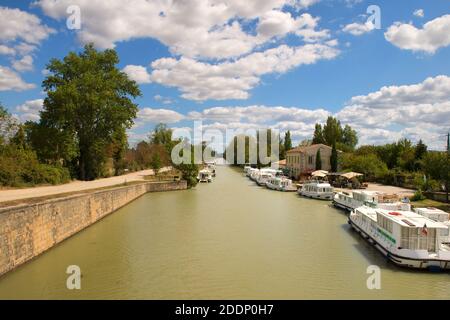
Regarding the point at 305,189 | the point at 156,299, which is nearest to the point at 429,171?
the point at 305,189

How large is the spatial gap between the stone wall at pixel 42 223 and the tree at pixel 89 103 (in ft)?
44.0

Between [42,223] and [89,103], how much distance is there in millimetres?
22721

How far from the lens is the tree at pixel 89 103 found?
37.5 meters

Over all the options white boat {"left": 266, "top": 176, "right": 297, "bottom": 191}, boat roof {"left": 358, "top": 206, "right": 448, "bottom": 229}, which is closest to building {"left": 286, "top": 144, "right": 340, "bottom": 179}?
white boat {"left": 266, "top": 176, "right": 297, "bottom": 191}

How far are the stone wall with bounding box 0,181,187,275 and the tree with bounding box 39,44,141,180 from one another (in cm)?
1340

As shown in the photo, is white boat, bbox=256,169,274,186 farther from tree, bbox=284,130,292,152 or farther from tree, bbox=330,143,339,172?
tree, bbox=284,130,292,152

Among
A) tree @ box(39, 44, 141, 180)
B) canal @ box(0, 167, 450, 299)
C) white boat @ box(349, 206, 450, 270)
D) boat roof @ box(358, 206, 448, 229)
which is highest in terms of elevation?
tree @ box(39, 44, 141, 180)

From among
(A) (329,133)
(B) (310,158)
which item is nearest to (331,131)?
(A) (329,133)

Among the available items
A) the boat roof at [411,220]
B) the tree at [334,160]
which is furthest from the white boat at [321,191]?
the boat roof at [411,220]

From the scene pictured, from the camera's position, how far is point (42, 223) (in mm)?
17406

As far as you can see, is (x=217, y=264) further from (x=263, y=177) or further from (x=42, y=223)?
(x=263, y=177)

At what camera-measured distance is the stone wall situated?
14.4m

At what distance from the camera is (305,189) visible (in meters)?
41.6

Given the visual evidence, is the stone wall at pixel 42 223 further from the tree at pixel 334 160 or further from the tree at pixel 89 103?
the tree at pixel 334 160
